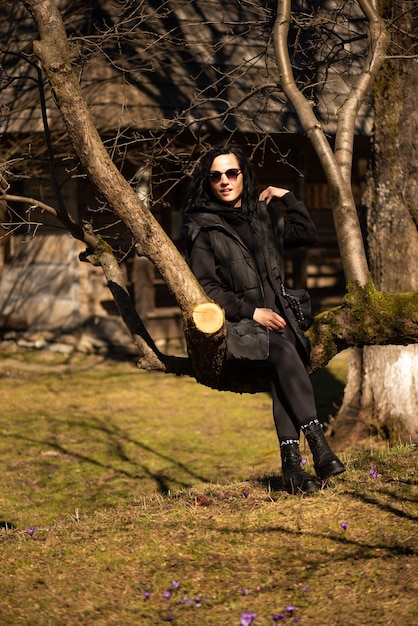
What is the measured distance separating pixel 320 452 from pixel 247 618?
55.9 inches

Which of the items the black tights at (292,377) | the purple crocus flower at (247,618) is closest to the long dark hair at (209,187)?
the black tights at (292,377)

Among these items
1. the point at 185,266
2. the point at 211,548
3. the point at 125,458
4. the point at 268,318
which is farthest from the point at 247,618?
the point at 125,458

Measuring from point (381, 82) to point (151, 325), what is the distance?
6.08 meters

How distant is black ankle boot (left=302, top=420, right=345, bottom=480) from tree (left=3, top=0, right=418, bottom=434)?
39 cm

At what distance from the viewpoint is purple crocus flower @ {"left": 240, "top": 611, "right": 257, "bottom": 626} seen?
342 centimetres

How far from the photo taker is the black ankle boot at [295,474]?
479 centimetres

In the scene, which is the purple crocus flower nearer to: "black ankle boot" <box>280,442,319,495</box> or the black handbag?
"black ankle boot" <box>280,442,319,495</box>

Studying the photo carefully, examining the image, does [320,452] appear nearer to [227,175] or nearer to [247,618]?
[247,618]

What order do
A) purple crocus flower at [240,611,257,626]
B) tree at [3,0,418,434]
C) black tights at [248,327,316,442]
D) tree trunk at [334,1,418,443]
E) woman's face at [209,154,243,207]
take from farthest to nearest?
tree trunk at [334,1,418,443] → woman's face at [209,154,243,207] → black tights at [248,327,316,442] → tree at [3,0,418,434] → purple crocus flower at [240,611,257,626]

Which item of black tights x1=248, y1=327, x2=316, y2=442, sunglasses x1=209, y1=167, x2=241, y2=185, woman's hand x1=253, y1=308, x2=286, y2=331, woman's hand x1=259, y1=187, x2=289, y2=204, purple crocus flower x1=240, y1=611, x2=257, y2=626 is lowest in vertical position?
purple crocus flower x1=240, y1=611, x2=257, y2=626

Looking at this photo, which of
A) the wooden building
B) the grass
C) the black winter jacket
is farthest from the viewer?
the wooden building

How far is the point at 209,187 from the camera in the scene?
5070 millimetres

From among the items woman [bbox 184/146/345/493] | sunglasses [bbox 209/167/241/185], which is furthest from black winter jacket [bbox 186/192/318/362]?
sunglasses [bbox 209/167/241/185]

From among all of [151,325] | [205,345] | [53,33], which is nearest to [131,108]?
[151,325]
